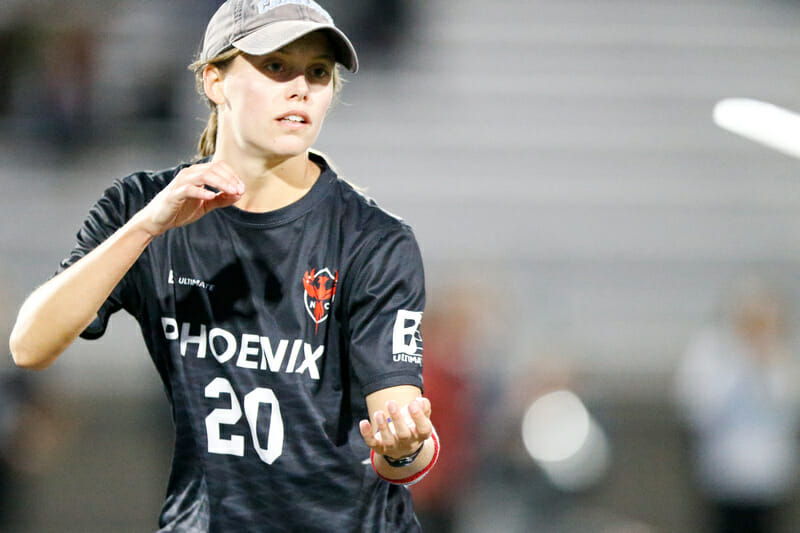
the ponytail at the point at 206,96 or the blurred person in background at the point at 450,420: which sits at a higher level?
the ponytail at the point at 206,96

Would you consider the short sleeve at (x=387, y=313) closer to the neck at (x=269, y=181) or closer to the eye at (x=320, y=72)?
the neck at (x=269, y=181)

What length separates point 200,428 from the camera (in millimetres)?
2900

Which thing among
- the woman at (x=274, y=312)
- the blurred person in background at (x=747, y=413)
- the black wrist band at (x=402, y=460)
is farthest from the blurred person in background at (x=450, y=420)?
the black wrist band at (x=402, y=460)

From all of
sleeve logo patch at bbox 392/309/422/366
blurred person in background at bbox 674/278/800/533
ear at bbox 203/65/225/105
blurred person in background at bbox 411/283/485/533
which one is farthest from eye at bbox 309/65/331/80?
blurred person in background at bbox 674/278/800/533

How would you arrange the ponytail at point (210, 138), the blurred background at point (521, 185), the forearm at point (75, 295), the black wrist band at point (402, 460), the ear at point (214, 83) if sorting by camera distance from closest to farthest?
the forearm at point (75, 295) < the black wrist band at point (402, 460) < the ear at point (214, 83) < the ponytail at point (210, 138) < the blurred background at point (521, 185)

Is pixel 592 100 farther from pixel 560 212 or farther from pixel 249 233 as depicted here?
pixel 249 233

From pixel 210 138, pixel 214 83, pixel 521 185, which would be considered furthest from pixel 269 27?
pixel 521 185

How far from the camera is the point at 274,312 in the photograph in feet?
9.53

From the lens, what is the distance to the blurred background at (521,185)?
819cm

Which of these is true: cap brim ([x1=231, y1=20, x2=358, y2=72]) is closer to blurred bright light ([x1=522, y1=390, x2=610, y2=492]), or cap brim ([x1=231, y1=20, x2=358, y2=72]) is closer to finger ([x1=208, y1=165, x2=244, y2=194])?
finger ([x1=208, y1=165, x2=244, y2=194])

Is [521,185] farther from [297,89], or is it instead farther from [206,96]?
[297,89]

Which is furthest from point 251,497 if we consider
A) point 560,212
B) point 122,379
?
point 560,212

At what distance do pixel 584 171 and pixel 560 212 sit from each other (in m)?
0.51

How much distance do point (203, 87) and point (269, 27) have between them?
0.37 meters
